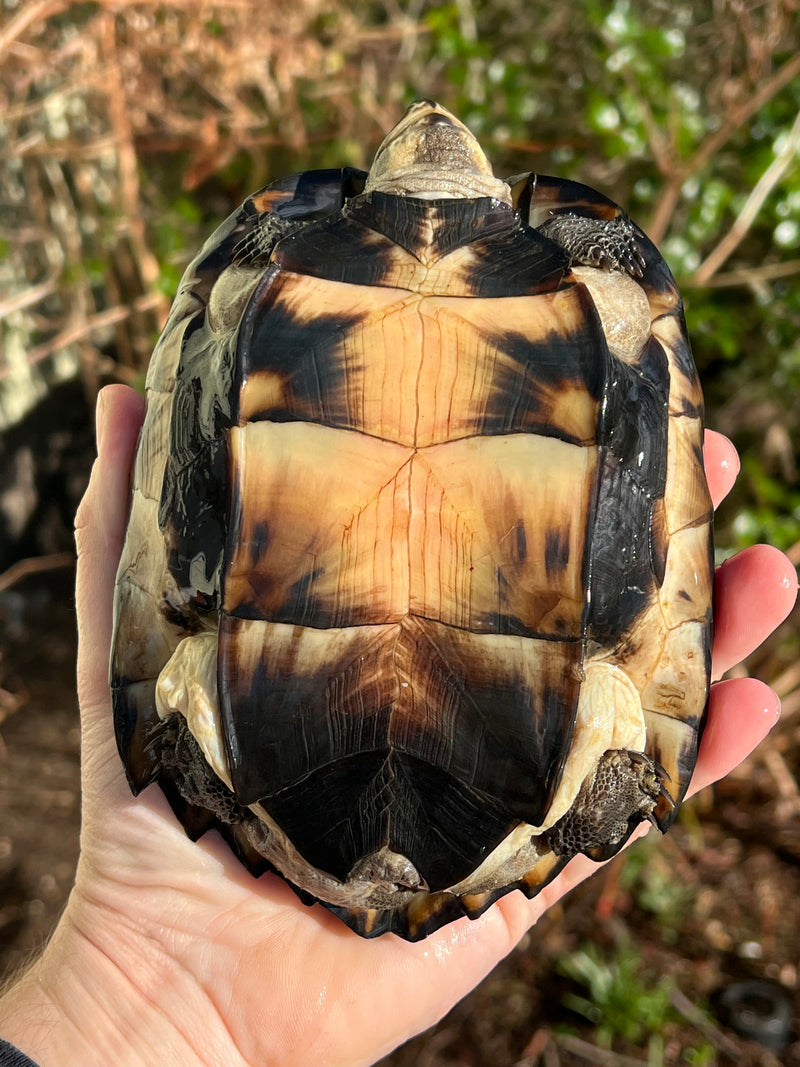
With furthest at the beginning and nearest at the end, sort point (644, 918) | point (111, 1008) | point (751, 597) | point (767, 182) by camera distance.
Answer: point (644, 918)
point (767, 182)
point (751, 597)
point (111, 1008)

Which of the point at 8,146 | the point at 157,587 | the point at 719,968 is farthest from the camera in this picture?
the point at 8,146

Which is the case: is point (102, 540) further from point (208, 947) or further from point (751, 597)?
point (751, 597)

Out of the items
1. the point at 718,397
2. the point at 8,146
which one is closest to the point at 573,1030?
the point at 718,397

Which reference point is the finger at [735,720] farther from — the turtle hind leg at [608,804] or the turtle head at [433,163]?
the turtle head at [433,163]

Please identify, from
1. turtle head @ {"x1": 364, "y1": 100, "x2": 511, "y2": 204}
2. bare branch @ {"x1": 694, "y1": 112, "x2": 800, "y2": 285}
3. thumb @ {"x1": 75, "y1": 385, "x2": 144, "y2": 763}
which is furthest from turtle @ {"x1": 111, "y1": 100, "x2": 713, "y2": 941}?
bare branch @ {"x1": 694, "y1": 112, "x2": 800, "y2": 285}

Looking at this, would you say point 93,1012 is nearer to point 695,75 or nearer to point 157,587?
point 157,587

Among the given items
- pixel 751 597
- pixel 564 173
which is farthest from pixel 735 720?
pixel 564 173
